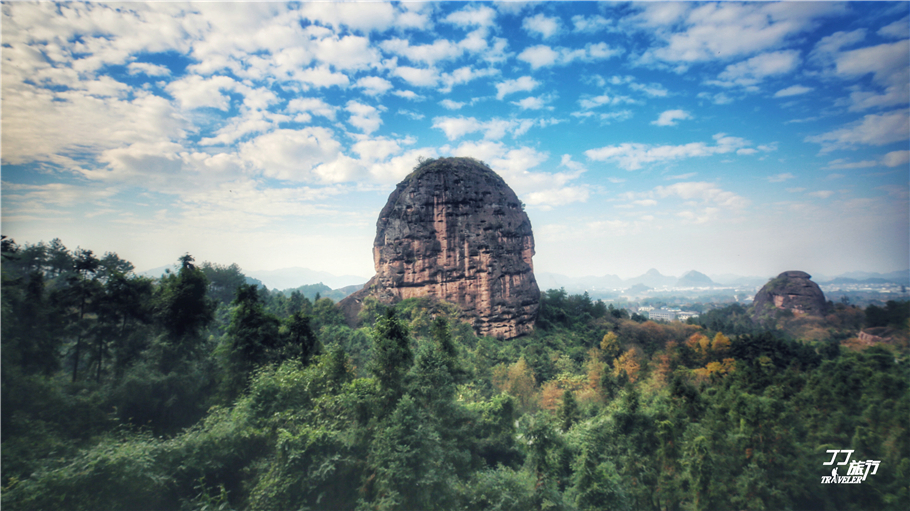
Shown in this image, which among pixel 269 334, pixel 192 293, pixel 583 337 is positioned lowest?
pixel 583 337

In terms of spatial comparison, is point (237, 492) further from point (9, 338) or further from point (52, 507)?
point (9, 338)

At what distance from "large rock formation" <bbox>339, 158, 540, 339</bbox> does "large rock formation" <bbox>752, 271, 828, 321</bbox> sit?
112 feet

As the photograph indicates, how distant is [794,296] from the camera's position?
41.0 meters

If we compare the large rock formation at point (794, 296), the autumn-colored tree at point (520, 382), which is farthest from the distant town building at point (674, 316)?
the autumn-colored tree at point (520, 382)

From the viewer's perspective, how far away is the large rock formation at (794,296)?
39781mm

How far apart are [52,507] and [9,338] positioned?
4948 mm

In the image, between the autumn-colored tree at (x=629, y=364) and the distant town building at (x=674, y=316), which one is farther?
the distant town building at (x=674, y=316)

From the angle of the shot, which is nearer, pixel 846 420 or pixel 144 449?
pixel 144 449

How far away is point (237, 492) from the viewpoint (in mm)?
8477

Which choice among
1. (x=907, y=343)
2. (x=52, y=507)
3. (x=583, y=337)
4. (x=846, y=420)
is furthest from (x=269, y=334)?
(x=583, y=337)

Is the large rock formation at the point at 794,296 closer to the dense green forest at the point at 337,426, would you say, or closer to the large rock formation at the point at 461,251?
the dense green forest at the point at 337,426

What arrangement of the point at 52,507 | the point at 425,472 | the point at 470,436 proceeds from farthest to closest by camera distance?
1. the point at 470,436
2. the point at 425,472
3. the point at 52,507

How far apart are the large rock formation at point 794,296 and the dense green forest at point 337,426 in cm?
3398

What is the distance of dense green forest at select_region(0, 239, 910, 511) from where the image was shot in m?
7.58
